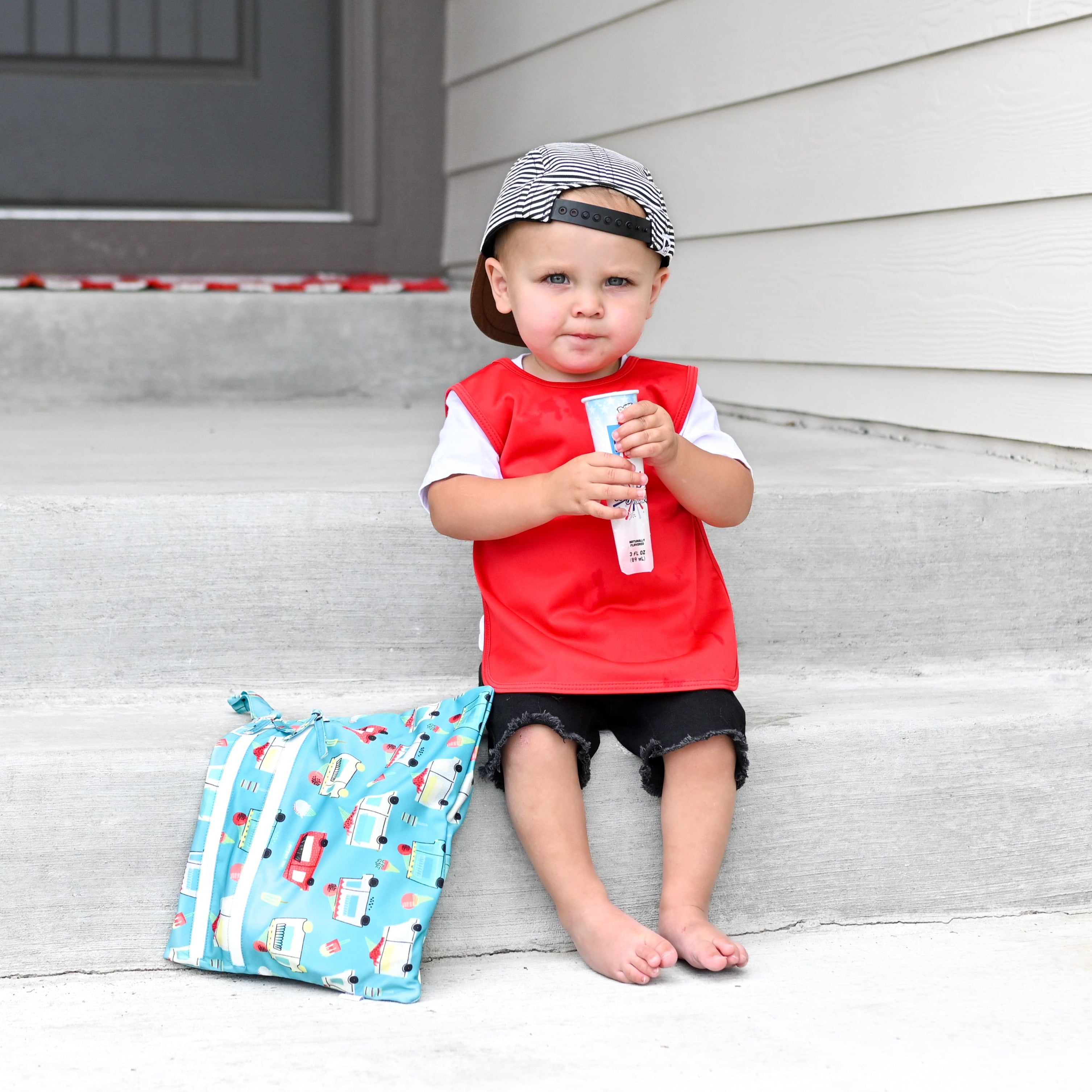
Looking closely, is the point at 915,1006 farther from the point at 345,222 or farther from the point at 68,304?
the point at 345,222

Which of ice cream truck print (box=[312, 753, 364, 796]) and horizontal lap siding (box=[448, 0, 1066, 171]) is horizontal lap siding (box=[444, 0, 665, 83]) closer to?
horizontal lap siding (box=[448, 0, 1066, 171])

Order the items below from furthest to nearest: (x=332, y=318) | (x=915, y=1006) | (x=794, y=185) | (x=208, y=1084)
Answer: (x=332, y=318) < (x=794, y=185) < (x=915, y=1006) < (x=208, y=1084)

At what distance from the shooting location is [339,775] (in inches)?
61.1

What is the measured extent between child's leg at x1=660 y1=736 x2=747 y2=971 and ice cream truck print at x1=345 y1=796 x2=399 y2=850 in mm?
325

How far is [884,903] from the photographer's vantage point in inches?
66.1

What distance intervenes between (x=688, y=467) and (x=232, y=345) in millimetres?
2045

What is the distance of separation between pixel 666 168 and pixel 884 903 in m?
1.89

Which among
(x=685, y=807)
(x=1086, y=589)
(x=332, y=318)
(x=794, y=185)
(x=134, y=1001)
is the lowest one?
(x=134, y=1001)

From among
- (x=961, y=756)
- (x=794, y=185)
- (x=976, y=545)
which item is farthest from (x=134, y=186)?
(x=961, y=756)

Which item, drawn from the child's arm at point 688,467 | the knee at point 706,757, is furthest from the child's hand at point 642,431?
the knee at point 706,757

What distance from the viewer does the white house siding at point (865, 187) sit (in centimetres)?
211

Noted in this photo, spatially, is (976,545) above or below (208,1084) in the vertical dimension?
above

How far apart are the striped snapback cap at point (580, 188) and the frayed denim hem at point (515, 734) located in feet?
1.82

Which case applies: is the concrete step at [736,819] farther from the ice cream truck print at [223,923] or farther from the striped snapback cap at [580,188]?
the striped snapback cap at [580,188]
